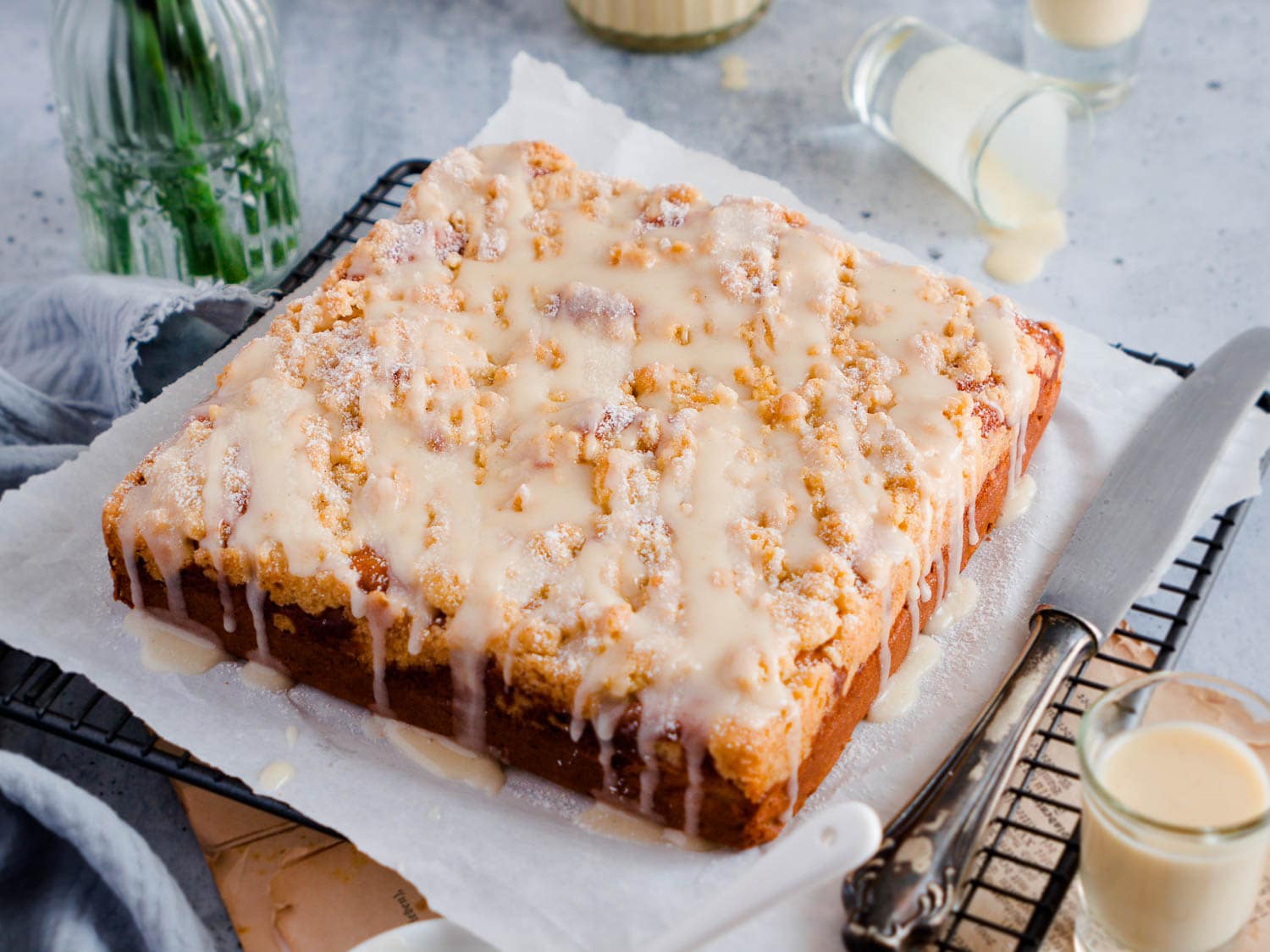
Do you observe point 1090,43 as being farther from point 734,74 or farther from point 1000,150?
point 734,74

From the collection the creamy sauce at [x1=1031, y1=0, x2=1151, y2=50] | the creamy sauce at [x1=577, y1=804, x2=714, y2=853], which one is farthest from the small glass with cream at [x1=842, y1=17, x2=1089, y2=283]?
the creamy sauce at [x1=577, y1=804, x2=714, y2=853]

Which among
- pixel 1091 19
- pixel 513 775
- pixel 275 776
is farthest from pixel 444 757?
pixel 1091 19

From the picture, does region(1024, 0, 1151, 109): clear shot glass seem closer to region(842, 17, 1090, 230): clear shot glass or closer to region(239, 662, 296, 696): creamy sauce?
region(842, 17, 1090, 230): clear shot glass

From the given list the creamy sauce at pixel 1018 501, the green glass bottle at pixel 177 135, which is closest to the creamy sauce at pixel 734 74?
the green glass bottle at pixel 177 135

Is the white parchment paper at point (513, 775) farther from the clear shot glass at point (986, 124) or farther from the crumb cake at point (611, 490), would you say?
the clear shot glass at point (986, 124)

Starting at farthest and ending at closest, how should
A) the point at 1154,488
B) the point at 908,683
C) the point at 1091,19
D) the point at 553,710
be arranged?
the point at 1091,19 < the point at 1154,488 < the point at 908,683 < the point at 553,710

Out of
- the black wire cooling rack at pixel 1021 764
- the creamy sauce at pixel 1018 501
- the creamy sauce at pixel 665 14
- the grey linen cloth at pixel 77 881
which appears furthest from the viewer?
the creamy sauce at pixel 665 14
